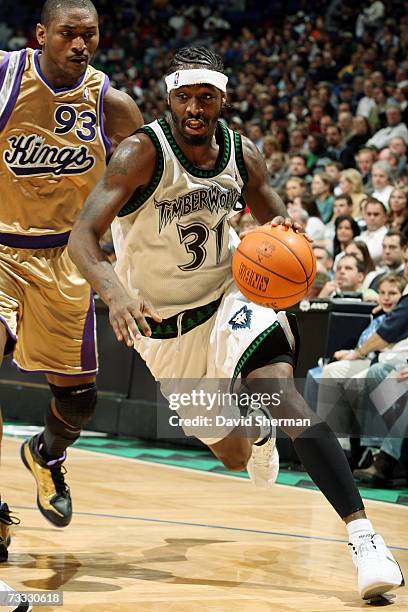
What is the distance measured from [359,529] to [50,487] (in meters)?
1.71

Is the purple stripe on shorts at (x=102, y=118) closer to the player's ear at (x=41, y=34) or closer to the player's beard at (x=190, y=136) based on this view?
the player's ear at (x=41, y=34)

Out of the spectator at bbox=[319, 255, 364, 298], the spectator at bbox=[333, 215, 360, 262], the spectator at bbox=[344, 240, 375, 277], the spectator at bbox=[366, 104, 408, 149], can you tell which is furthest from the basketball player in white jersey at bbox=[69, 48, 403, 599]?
the spectator at bbox=[366, 104, 408, 149]

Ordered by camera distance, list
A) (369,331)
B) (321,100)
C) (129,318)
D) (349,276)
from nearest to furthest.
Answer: (129,318)
(369,331)
(349,276)
(321,100)

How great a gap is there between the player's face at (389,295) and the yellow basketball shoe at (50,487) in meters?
2.69

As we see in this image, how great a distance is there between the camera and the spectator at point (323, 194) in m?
10.5

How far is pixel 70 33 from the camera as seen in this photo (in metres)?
4.34

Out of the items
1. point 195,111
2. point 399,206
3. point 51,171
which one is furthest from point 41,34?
point 399,206

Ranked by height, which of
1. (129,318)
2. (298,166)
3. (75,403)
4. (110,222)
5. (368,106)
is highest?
(368,106)

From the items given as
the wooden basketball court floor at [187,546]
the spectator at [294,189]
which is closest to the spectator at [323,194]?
the spectator at [294,189]

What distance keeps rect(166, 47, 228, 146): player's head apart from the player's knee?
1298mm

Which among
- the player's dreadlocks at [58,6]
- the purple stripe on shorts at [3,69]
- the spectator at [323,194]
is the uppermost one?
the spectator at [323,194]

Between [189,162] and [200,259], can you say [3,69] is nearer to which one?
[189,162]

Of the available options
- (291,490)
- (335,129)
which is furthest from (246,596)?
(335,129)

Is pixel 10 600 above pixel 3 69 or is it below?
below
